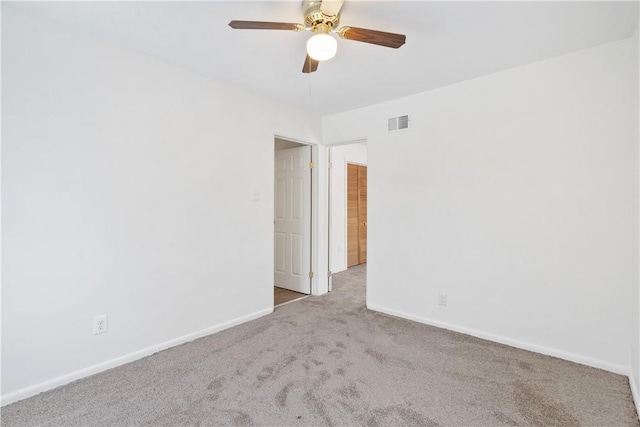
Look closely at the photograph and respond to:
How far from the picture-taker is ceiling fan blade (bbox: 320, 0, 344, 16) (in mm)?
1603

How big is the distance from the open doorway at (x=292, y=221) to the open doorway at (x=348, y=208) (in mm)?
1124

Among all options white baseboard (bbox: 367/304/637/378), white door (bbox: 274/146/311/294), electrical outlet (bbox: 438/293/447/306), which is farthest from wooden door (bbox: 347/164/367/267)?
electrical outlet (bbox: 438/293/447/306)

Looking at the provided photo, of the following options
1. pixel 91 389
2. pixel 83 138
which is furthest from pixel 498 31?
pixel 91 389

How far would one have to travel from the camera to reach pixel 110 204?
2.17 meters

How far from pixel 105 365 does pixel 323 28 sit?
267cm

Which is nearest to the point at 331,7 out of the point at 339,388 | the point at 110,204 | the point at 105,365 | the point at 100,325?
the point at 110,204

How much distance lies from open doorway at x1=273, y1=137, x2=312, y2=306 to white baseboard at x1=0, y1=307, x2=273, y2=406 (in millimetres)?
1101

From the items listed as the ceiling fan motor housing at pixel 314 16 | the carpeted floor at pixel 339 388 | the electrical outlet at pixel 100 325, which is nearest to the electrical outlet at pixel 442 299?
the carpeted floor at pixel 339 388

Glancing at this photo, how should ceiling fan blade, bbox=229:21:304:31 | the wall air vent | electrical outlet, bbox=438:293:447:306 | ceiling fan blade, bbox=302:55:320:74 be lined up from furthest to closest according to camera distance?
the wall air vent, electrical outlet, bbox=438:293:447:306, ceiling fan blade, bbox=302:55:320:74, ceiling fan blade, bbox=229:21:304:31

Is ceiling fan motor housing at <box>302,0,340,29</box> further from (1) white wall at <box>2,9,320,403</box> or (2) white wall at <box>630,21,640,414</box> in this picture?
(2) white wall at <box>630,21,640,414</box>

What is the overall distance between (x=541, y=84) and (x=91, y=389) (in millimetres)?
3872

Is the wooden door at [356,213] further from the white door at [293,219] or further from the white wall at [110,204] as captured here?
the white wall at [110,204]

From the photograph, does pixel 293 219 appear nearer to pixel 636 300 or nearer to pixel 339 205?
pixel 339 205

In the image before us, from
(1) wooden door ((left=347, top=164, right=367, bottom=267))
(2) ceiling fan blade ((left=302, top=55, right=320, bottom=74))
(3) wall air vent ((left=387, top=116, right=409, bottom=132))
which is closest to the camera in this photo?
(2) ceiling fan blade ((left=302, top=55, right=320, bottom=74))
